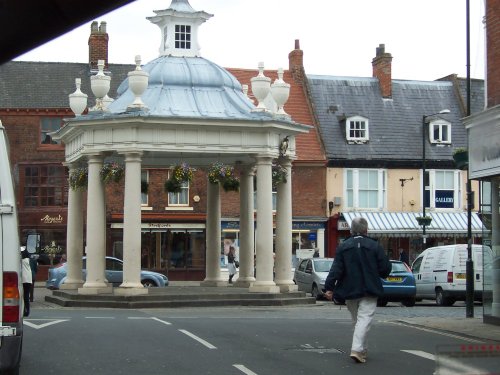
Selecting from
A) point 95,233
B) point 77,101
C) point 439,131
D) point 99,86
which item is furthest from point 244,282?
point 439,131

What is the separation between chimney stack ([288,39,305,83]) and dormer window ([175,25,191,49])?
1007 inches

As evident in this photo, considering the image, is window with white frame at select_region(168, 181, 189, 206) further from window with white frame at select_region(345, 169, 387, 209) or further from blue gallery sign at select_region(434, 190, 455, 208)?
blue gallery sign at select_region(434, 190, 455, 208)

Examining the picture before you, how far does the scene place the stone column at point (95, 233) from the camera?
28.2 m

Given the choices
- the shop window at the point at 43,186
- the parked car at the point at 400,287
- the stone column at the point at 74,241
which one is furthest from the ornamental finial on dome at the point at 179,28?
the shop window at the point at 43,186

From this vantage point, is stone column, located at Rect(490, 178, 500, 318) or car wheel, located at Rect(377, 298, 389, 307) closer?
stone column, located at Rect(490, 178, 500, 318)

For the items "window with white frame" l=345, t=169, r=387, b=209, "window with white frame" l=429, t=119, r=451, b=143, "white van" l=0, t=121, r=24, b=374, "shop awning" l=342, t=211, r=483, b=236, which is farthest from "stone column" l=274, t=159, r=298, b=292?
"window with white frame" l=429, t=119, r=451, b=143

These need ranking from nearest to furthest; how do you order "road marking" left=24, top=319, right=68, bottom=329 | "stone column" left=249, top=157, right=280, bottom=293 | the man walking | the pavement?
1. the man walking
2. "road marking" left=24, top=319, right=68, bottom=329
3. the pavement
4. "stone column" left=249, top=157, right=280, bottom=293

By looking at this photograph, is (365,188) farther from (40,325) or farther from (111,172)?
(40,325)

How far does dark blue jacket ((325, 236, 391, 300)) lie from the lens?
1360 centimetres

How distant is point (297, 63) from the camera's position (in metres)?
56.6

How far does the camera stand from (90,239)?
92.5 ft

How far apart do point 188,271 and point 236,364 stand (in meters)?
39.5

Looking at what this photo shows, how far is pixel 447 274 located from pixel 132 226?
10.7 meters

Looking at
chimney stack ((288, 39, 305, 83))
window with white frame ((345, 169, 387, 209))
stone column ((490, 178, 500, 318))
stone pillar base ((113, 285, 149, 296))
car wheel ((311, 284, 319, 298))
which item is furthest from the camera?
chimney stack ((288, 39, 305, 83))
